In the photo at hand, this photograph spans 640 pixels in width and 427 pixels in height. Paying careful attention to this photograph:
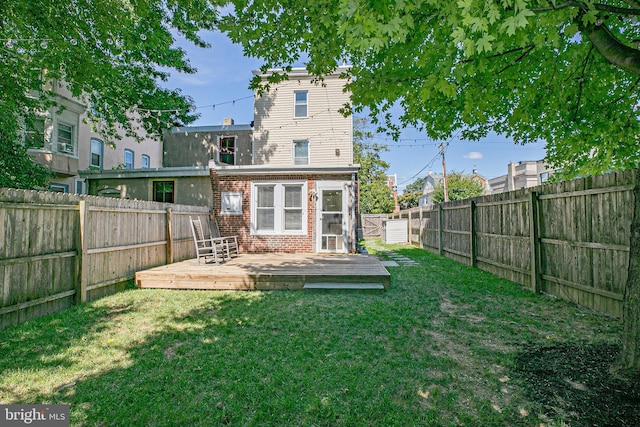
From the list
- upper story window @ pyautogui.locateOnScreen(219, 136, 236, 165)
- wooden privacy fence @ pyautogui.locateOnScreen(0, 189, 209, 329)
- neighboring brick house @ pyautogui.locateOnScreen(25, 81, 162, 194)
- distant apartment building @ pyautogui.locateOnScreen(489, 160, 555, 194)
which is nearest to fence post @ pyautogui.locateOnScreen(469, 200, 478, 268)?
wooden privacy fence @ pyautogui.locateOnScreen(0, 189, 209, 329)

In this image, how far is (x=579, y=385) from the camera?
8.75 ft

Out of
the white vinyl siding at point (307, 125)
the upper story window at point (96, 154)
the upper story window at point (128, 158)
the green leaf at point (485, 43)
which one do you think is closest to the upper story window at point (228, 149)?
the white vinyl siding at point (307, 125)

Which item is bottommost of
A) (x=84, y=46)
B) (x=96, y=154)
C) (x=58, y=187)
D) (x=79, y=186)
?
(x=58, y=187)

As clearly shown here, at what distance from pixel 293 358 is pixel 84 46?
713 cm

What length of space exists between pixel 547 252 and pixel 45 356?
299 inches

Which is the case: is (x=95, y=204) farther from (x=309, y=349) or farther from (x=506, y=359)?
(x=506, y=359)

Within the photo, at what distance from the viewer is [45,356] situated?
339 cm

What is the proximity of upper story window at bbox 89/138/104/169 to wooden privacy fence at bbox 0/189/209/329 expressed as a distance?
12193 millimetres

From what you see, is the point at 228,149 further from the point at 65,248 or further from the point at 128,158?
the point at 65,248

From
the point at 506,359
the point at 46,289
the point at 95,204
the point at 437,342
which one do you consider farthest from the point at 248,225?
the point at 506,359

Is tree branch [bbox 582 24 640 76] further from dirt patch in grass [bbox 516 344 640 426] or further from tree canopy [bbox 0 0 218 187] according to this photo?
tree canopy [bbox 0 0 218 187]

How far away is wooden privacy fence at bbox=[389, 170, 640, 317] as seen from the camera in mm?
4273

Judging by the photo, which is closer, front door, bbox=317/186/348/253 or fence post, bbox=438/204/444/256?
front door, bbox=317/186/348/253

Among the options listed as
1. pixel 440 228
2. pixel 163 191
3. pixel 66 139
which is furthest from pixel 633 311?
pixel 66 139
